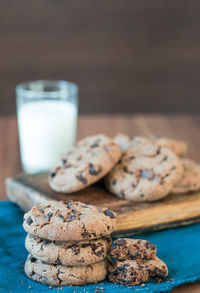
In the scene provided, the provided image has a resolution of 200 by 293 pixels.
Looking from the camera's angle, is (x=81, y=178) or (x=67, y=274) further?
(x=81, y=178)

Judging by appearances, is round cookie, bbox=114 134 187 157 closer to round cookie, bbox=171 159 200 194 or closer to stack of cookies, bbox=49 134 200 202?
stack of cookies, bbox=49 134 200 202

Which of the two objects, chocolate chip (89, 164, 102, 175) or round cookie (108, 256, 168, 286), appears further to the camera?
chocolate chip (89, 164, 102, 175)

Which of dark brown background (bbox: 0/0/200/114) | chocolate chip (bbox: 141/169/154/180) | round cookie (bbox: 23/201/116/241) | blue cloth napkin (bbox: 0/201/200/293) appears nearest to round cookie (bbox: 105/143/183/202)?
chocolate chip (bbox: 141/169/154/180)

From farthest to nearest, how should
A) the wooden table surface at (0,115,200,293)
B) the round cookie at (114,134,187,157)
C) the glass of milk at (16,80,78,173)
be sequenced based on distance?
the wooden table surface at (0,115,200,293) → the glass of milk at (16,80,78,173) → the round cookie at (114,134,187,157)

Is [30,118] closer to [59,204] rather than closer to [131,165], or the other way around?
[131,165]

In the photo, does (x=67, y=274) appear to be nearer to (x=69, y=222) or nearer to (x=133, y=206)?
(x=69, y=222)

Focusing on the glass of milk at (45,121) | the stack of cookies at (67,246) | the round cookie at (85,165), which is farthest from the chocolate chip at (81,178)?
the glass of milk at (45,121)

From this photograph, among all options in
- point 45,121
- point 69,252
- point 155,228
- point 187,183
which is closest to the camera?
point 69,252

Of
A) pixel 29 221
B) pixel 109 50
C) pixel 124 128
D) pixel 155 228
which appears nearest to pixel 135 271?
pixel 29 221
